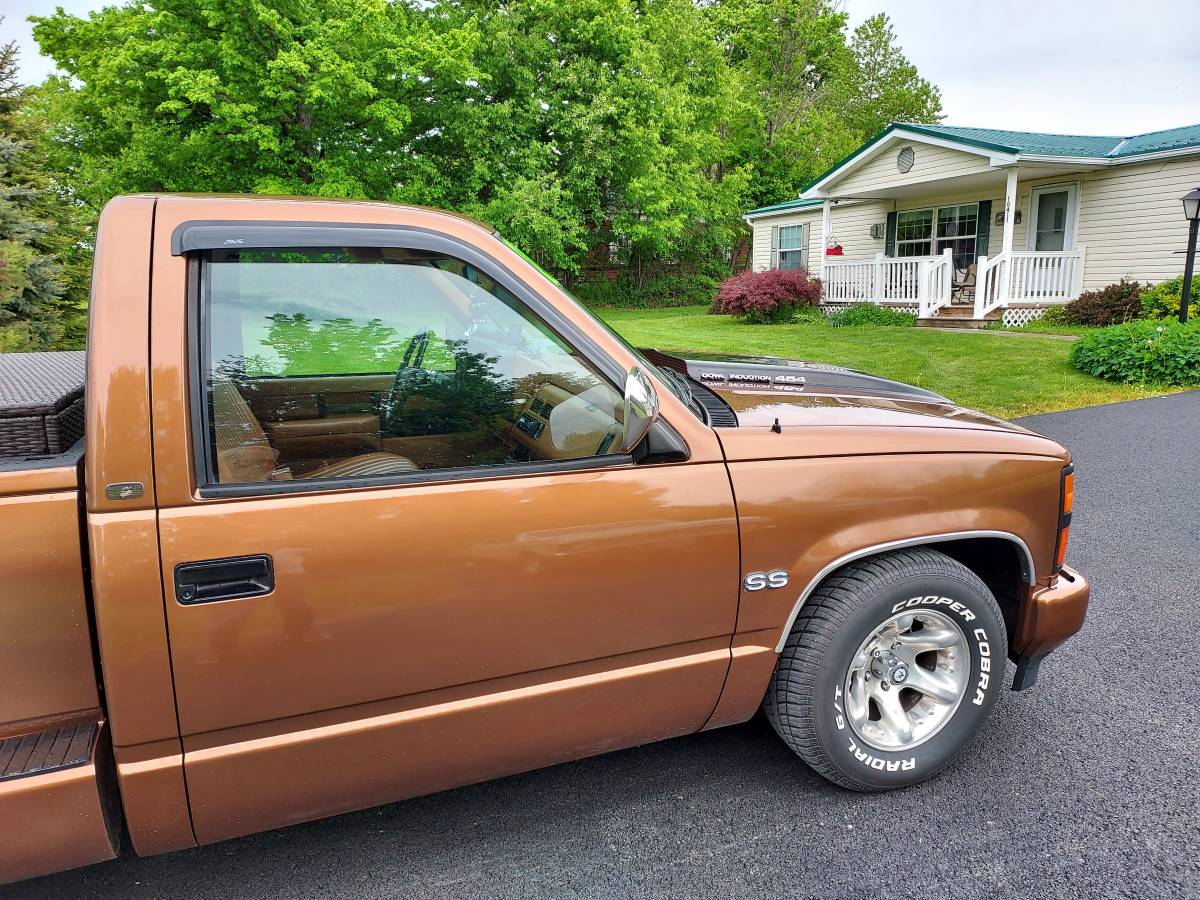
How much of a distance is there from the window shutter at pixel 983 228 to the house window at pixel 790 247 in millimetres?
6025

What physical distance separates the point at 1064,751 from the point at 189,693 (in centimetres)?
291

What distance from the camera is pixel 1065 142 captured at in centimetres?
1795

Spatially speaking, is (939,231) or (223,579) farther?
(939,231)

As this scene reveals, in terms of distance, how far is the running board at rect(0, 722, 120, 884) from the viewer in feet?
5.71

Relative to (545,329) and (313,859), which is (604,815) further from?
(545,329)

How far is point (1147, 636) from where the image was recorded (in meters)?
3.74

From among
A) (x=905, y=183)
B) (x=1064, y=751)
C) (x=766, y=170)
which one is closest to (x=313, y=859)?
(x=1064, y=751)

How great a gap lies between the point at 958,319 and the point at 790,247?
351 inches

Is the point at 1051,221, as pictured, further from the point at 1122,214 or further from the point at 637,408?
the point at 637,408

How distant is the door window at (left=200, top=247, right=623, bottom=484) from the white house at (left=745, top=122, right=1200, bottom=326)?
644 inches

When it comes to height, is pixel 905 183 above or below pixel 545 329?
above

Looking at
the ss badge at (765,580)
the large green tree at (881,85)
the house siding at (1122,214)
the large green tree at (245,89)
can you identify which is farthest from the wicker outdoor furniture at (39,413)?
the large green tree at (881,85)

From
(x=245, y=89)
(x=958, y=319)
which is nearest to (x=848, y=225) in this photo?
(x=958, y=319)

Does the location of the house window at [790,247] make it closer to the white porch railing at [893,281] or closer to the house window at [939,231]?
the white porch railing at [893,281]
